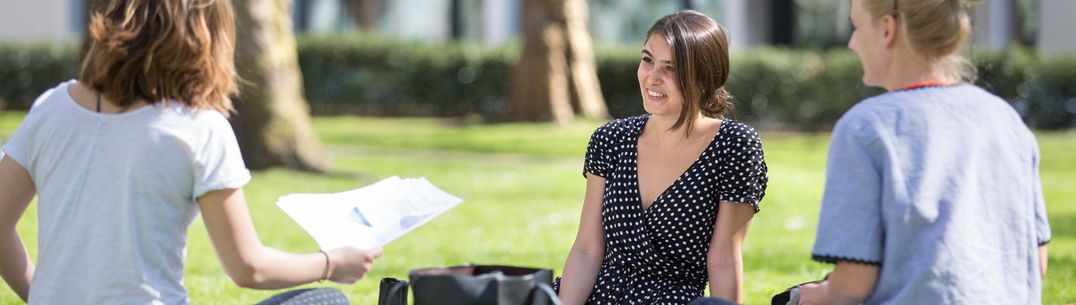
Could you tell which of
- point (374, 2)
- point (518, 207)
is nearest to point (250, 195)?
point (518, 207)

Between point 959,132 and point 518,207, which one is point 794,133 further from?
point 959,132

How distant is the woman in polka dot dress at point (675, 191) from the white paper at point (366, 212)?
668 mm

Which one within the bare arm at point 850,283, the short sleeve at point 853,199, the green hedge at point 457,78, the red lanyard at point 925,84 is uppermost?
the red lanyard at point 925,84

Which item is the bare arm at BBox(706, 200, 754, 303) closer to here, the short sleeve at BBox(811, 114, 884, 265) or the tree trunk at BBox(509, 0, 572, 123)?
the short sleeve at BBox(811, 114, 884, 265)

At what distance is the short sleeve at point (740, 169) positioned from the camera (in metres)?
3.71

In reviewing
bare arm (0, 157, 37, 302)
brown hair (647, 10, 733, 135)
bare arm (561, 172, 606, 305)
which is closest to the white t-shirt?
bare arm (0, 157, 37, 302)

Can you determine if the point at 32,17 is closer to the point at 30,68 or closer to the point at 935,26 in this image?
the point at 30,68

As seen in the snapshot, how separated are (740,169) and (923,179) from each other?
1.04 metres

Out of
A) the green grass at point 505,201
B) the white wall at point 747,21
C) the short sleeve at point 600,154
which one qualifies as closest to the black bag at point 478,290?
the short sleeve at point 600,154

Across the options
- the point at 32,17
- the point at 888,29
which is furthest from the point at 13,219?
the point at 32,17

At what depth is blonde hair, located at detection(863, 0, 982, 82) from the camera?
106 inches

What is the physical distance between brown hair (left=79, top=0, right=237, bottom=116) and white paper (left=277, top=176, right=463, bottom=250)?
16.1 inches

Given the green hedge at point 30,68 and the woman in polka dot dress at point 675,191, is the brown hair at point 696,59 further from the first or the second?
the green hedge at point 30,68

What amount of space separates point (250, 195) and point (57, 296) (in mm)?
7903
